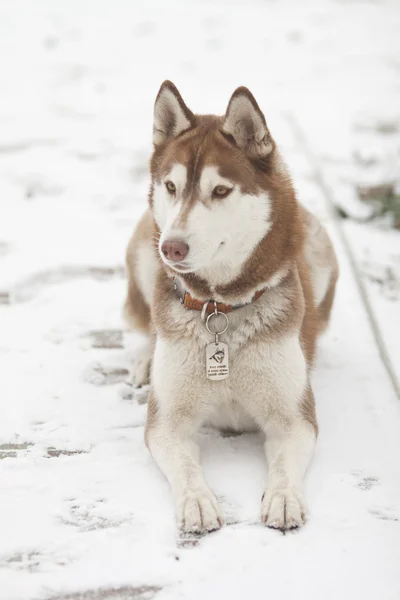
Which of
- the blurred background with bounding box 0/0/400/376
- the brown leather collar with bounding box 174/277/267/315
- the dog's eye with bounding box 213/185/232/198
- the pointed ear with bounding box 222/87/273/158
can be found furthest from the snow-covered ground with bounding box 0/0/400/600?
the pointed ear with bounding box 222/87/273/158

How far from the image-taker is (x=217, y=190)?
92.6 inches

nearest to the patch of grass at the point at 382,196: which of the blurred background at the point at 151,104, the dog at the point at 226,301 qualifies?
the blurred background at the point at 151,104

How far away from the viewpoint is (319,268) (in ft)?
11.0

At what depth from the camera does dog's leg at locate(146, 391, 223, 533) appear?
221 centimetres

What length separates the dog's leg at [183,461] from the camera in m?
2.21

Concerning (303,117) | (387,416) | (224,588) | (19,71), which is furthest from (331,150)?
(224,588)

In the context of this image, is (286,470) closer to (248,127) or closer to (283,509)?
(283,509)

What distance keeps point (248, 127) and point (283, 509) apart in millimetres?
1343

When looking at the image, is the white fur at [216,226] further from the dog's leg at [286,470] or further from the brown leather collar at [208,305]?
the dog's leg at [286,470]

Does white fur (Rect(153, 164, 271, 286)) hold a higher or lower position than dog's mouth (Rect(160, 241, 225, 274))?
Result: higher

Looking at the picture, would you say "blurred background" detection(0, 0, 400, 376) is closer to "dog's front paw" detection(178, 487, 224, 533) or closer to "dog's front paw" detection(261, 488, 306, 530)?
"dog's front paw" detection(261, 488, 306, 530)

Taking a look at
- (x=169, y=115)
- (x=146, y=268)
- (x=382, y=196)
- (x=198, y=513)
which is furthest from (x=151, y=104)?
(x=198, y=513)

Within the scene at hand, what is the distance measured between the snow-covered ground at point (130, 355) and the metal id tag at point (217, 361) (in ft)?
1.16

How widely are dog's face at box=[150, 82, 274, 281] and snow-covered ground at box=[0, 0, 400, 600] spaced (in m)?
0.83
